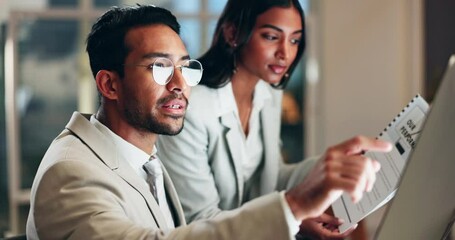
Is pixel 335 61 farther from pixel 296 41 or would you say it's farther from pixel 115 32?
pixel 115 32

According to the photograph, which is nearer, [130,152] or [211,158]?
[130,152]

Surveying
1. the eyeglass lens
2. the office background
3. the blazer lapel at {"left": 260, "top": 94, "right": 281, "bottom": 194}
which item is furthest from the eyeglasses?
the office background

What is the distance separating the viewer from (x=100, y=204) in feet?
2.42

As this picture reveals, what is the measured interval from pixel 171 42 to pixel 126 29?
6 cm

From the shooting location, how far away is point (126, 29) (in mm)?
841

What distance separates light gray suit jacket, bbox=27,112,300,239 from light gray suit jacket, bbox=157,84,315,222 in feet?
0.89

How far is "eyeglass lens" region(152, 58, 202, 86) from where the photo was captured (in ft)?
2.69

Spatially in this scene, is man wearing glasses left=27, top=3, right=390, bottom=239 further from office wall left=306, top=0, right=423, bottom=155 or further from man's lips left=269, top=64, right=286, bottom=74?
office wall left=306, top=0, right=423, bottom=155

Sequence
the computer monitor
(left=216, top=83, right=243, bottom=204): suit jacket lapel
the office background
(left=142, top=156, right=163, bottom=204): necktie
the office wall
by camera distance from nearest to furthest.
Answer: the computer monitor
(left=142, top=156, right=163, bottom=204): necktie
(left=216, top=83, right=243, bottom=204): suit jacket lapel
the office background
the office wall

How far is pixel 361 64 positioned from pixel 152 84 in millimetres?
3432

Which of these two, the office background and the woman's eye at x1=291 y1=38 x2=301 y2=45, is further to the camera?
the office background

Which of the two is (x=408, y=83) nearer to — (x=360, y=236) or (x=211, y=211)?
(x=360, y=236)

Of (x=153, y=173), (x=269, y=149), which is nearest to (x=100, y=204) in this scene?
(x=153, y=173)

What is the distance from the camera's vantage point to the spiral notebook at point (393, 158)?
89 centimetres
